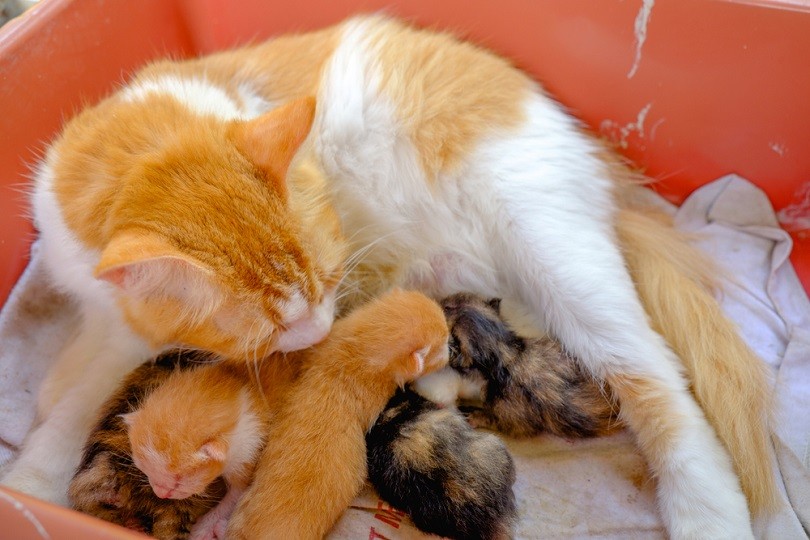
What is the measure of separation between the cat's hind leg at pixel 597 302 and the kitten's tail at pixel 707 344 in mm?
42

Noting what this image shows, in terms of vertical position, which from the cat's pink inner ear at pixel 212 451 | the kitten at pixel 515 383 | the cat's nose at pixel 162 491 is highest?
the cat's pink inner ear at pixel 212 451

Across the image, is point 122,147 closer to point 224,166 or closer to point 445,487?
point 224,166

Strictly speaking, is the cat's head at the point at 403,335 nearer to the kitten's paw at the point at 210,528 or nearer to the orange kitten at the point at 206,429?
the orange kitten at the point at 206,429

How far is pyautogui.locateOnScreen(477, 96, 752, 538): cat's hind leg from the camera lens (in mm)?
1393

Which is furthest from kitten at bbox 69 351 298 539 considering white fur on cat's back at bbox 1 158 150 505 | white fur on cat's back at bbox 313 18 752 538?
white fur on cat's back at bbox 313 18 752 538

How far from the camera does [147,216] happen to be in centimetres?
114

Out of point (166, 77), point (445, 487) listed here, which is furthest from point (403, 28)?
point (445, 487)

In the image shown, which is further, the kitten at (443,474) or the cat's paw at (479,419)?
the cat's paw at (479,419)

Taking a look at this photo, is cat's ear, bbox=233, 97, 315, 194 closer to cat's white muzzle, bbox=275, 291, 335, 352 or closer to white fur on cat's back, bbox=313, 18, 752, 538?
cat's white muzzle, bbox=275, 291, 335, 352

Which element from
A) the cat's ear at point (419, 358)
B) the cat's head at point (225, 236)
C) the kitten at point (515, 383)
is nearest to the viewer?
the cat's head at point (225, 236)

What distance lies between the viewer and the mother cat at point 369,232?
119 centimetres

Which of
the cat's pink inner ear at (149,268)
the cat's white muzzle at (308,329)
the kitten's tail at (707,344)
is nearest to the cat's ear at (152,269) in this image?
the cat's pink inner ear at (149,268)

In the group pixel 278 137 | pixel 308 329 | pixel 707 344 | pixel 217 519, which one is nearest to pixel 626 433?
pixel 707 344

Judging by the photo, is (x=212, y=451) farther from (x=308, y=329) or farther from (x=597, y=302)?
(x=597, y=302)
